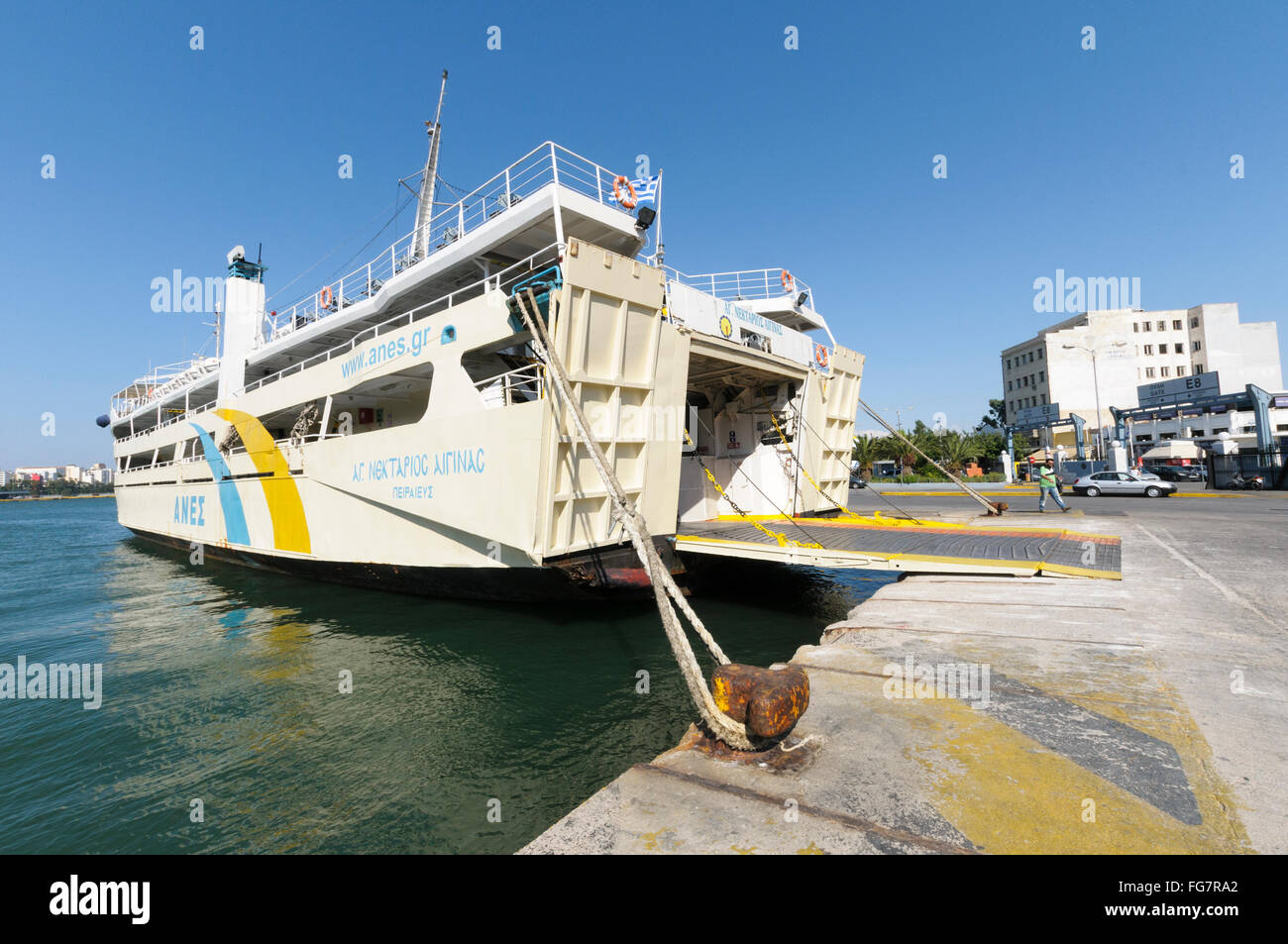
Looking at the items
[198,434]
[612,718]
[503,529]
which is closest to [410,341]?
[503,529]

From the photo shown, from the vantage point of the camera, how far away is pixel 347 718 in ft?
18.1

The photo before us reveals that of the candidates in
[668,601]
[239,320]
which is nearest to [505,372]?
[668,601]

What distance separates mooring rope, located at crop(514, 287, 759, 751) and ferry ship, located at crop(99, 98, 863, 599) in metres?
0.25

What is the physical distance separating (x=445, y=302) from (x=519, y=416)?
526cm

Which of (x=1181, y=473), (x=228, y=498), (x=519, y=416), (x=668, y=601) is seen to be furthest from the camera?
(x=1181, y=473)

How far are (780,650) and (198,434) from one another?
61.1 feet

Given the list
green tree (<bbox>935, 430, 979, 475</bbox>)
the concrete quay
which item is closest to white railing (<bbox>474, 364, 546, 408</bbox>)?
the concrete quay

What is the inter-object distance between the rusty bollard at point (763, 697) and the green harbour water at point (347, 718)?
1.64 meters

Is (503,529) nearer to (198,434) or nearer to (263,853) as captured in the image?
(263,853)

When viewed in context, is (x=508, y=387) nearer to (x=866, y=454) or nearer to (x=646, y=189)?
(x=646, y=189)

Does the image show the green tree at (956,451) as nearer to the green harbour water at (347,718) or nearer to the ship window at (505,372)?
the green harbour water at (347,718)

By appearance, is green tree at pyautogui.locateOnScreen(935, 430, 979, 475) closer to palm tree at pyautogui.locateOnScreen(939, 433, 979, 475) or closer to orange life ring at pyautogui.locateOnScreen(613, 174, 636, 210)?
palm tree at pyautogui.locateOnScreen(939, 433, 979, 475)

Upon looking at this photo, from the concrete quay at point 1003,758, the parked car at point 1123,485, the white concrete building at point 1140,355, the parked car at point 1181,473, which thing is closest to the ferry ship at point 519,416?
the concrete quay at point 1003,758
